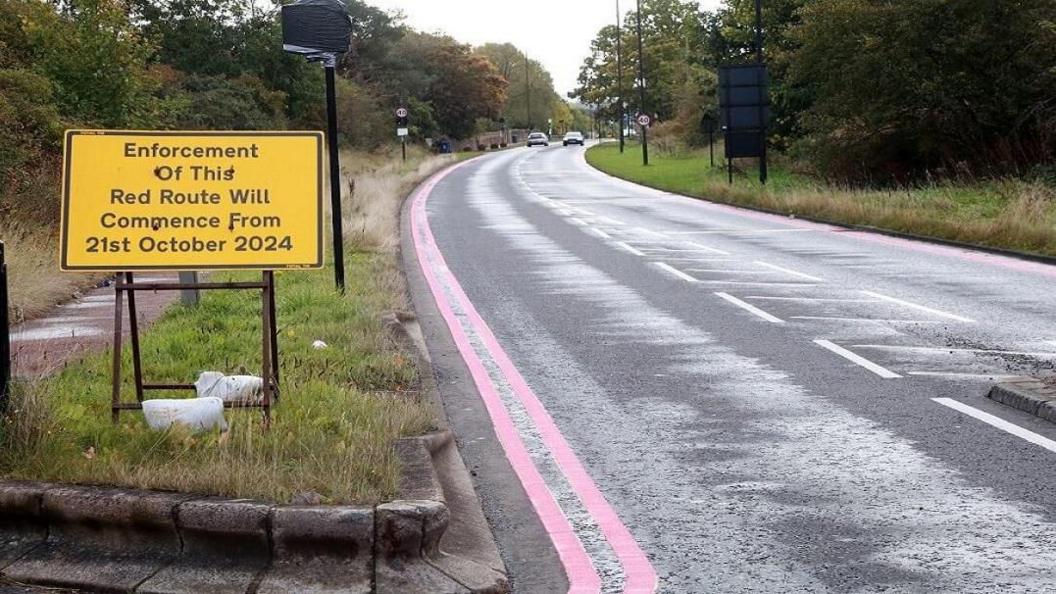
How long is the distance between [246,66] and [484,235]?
40.1 meters

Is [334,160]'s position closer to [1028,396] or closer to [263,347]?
[263,347]

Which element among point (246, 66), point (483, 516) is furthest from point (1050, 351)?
point (246, 66)

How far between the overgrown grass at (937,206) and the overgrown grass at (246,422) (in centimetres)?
1190

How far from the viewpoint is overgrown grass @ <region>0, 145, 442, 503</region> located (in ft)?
17.0

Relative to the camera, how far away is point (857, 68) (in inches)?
1288

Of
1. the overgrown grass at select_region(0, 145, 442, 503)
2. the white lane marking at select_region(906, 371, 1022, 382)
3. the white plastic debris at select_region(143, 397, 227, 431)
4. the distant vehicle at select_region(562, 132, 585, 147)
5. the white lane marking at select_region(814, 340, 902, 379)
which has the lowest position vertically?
the white lane marking at select_region(906, 371, 1022, 382)

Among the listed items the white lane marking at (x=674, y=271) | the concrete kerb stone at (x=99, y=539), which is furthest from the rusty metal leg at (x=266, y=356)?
the white lane marking at (x=674, y=271)

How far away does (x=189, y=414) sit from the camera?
6062mm

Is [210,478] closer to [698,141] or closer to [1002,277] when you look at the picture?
[1002,277]

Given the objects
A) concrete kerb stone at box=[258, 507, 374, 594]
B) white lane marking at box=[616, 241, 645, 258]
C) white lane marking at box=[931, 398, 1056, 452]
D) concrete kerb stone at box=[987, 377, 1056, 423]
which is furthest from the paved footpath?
white lane marking at box=[616, 241, 645, 258]

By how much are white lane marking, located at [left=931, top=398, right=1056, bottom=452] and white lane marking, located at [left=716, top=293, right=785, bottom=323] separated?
3970mm

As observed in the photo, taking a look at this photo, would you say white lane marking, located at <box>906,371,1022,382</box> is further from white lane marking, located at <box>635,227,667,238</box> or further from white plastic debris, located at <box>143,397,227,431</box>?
white lane marking, located at <box>635,227,667,238</box>

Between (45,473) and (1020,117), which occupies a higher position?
(1020,117)

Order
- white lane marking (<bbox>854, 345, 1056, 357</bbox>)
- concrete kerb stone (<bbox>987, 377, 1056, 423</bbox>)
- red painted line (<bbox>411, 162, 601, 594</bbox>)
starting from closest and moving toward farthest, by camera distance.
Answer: red painted line (<bbox>411, 162, 601, 594</bbox>) → concrete kerb stone (<bbox>987, 377, 1056, 423</bbox>) → white lane marking (<bbox>854, 345, 1056, 357</bbox>)
